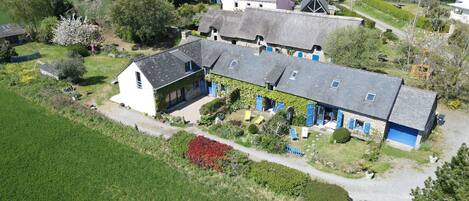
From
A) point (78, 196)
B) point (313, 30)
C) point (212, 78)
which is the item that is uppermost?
point (313, 30)

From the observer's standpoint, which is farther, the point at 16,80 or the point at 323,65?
the point at 16,80

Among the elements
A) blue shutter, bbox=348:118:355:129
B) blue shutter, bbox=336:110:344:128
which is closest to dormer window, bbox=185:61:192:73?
blue shutter, bbox=336:110:344:128

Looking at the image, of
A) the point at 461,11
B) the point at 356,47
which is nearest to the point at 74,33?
the point at 356,47

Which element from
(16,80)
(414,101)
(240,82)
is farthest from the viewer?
(16,80)

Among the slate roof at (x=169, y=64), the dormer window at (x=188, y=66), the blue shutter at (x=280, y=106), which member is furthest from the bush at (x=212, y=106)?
the blue shutter at (x=280, y=106)

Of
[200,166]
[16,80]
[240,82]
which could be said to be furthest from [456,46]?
[16,80]

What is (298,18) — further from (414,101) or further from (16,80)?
(16,80)
